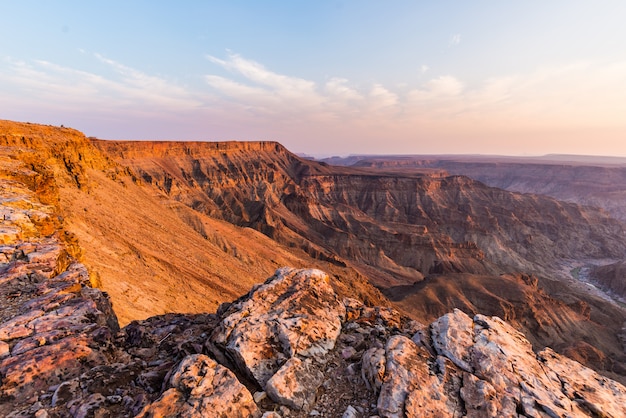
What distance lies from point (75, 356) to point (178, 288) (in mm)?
18580

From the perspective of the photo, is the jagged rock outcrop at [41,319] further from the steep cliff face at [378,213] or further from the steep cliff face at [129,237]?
the steep cliff face at [378,213]

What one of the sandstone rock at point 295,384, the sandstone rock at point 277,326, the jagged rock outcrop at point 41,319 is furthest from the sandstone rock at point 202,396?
the jagged rock outcrop at point 41,319

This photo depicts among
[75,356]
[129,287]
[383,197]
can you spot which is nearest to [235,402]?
[75,356]

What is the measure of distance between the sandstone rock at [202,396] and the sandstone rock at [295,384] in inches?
22.4

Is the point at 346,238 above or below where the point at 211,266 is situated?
below

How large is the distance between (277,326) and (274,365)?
1.06 metres

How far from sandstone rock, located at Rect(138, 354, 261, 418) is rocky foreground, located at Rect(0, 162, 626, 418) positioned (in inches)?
0.9

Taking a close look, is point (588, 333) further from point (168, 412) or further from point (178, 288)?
point (168, 412)

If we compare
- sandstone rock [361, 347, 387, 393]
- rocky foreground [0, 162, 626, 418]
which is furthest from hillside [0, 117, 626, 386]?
sandstone rock [361, 347, 387, 393]

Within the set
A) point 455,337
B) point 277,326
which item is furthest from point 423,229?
point 277,326

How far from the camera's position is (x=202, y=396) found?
6.09 m

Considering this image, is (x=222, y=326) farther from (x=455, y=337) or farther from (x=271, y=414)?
(x=455, y=337)

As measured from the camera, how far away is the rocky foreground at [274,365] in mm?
6246

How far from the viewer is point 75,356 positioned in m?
7.32
